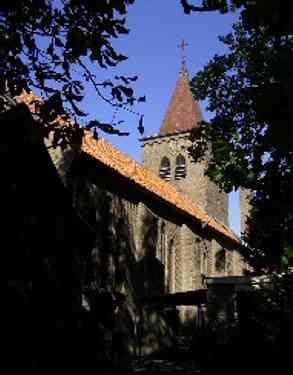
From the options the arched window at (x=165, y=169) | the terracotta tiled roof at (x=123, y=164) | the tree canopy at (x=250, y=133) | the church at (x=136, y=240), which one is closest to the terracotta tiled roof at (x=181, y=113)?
the arched window at (x=165, y=169)

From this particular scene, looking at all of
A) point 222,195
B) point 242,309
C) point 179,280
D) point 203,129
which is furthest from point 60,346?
point 222,195

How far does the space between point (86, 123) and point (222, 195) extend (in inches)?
1286

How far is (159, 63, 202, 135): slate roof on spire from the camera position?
40.5 meters

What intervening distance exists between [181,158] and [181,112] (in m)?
5.42

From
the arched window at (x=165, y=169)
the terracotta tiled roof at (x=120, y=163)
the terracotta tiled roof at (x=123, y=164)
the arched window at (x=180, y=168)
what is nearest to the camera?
the terracotta tiled roof at (x=120, y=163)

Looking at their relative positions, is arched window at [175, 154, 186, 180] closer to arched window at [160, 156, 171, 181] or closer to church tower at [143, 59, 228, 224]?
church tower at [143, 59, 228, 224]

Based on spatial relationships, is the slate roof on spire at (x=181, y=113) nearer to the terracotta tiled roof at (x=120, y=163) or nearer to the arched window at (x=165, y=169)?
the arched window at (x=165, y=169)

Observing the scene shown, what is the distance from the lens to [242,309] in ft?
71.7

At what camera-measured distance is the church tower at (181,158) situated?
119ft

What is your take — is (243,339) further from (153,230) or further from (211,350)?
(153,230)

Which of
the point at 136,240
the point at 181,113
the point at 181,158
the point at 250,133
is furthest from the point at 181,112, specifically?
the point at 250,133

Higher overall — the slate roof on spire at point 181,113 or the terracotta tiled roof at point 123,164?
the slate roof on spire at point 181,113

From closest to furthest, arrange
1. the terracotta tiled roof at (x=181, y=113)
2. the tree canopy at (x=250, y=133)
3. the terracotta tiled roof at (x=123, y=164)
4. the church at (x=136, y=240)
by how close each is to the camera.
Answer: the tree canopy at (x=250, y=133) < the church at (x=136, y=240) < the terracotta tiled roof at (x=123, y=164) < the terracotta tiled roof at (x=181, y=113)

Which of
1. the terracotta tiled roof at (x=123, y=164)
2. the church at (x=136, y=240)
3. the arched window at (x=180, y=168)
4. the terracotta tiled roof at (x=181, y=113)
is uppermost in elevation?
the terracotta tiled roof at (x=181, y=113)
